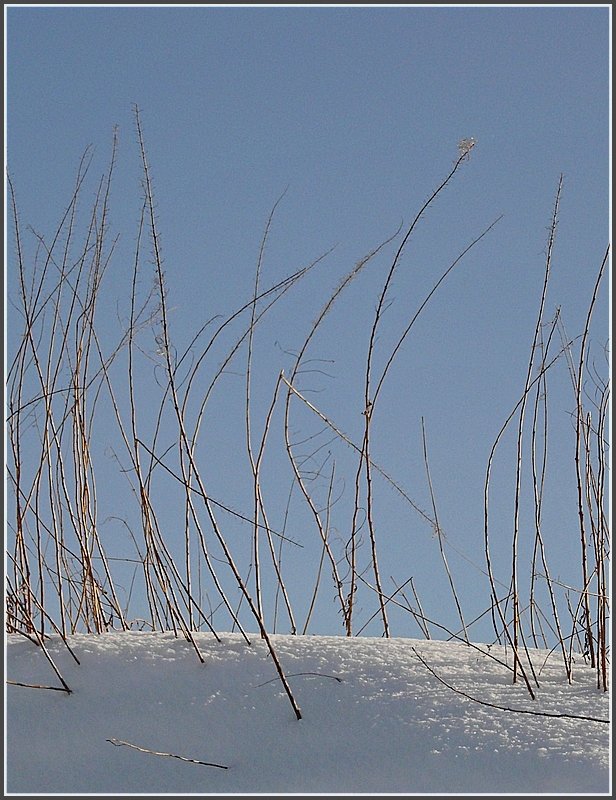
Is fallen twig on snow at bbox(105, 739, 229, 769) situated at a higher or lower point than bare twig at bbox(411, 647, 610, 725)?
lower

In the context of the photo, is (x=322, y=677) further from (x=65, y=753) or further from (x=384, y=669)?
(x=65, y=753)

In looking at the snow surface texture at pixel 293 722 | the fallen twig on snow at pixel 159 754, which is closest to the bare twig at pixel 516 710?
the snow surface texture at pixel 293 722

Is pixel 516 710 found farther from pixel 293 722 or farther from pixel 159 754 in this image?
pixel 159 754

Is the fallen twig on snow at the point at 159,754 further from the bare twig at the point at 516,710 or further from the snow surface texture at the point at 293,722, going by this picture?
the bare twig at the point at 516,710

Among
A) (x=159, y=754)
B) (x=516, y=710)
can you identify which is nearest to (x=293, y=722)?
(x=159, y=754)

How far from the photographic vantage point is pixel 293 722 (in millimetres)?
1287

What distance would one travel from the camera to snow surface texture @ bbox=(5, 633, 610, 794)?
1.17 m

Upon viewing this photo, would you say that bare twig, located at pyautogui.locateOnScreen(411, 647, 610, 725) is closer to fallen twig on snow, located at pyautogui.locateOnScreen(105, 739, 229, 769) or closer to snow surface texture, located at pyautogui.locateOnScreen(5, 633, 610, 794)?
snow surface texture, located at pyautogui.locateOnScreen(5, 633, 610, 794)

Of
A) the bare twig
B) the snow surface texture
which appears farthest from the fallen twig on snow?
the bare twig

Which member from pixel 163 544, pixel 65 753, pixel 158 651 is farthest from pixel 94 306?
pixel 65 753

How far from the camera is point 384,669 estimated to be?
1.39 metres

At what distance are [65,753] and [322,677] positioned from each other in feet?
1.21

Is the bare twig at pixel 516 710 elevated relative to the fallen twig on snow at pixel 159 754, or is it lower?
elevated

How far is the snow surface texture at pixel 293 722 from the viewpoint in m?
1.17
